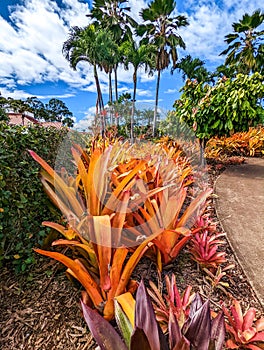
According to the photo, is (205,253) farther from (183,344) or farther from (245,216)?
(245,216)

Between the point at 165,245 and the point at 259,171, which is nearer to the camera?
the point at 165,245

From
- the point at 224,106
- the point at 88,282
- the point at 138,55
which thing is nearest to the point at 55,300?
→ the point at 88,282

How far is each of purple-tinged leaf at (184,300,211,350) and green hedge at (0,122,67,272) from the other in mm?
1039

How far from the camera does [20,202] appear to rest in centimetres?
136

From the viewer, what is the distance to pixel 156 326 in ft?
2.54

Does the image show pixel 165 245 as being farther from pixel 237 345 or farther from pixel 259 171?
pixel 259 171

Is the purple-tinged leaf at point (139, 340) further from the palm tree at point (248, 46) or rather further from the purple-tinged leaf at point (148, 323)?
the palm tree at point (248, 46)

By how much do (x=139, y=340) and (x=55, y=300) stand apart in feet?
2.75

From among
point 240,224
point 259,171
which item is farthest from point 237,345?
point 259,171

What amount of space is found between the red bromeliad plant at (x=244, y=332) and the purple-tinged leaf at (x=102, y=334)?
62 centimetres

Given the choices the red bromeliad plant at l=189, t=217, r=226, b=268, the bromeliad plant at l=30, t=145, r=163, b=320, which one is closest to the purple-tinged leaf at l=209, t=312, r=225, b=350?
the bromeliad plant at l=30, t=145, r=163, b=320

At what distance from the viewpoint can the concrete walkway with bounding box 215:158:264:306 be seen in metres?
1.71

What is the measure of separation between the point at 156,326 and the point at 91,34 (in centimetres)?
1742

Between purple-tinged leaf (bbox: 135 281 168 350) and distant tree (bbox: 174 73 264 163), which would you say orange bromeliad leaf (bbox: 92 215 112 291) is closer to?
purple-tinged leaf (bbox: 135 281 168 350)
